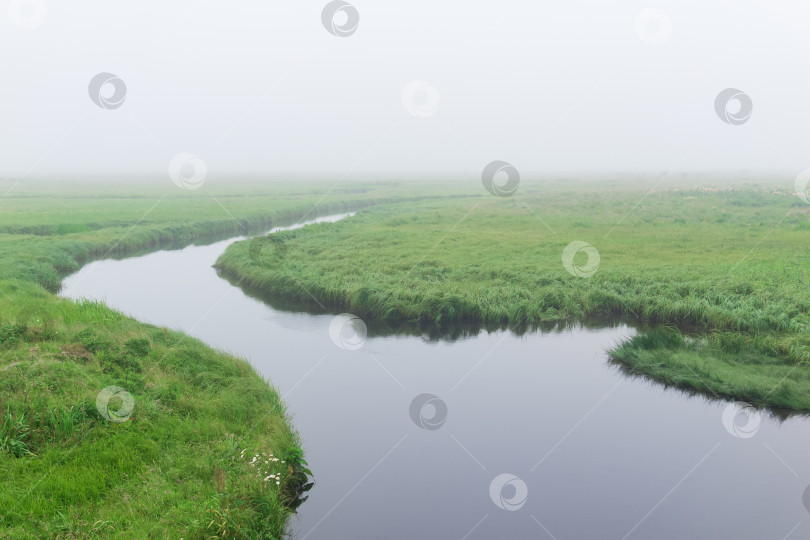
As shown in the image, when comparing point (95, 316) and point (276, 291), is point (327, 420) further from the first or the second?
point (276, 291)

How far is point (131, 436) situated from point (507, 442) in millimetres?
7151

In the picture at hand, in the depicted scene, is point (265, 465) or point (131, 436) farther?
point (131, 436)

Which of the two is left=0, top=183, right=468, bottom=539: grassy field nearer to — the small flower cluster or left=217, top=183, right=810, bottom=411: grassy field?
the small flower cluster

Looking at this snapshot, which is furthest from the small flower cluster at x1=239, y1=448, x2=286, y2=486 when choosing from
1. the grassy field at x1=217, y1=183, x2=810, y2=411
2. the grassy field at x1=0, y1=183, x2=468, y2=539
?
the grassy field at x1=217, y1=183, x2=810, y2=411

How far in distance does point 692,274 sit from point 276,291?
17.0m

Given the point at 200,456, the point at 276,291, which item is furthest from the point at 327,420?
the point at 276,291

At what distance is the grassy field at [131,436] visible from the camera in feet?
24.2

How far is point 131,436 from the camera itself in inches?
355

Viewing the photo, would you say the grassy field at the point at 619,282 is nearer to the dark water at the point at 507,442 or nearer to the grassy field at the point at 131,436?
the dark water at the point at 507,442

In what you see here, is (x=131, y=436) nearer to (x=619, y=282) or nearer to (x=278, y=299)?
(x=278, y=299)

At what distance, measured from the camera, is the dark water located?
8812mm

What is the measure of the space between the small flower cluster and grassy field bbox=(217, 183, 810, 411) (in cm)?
1020

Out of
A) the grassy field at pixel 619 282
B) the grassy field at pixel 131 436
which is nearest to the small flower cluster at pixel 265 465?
the grassy field at pixel 131 436

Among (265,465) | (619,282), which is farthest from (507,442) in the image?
(619,282)
